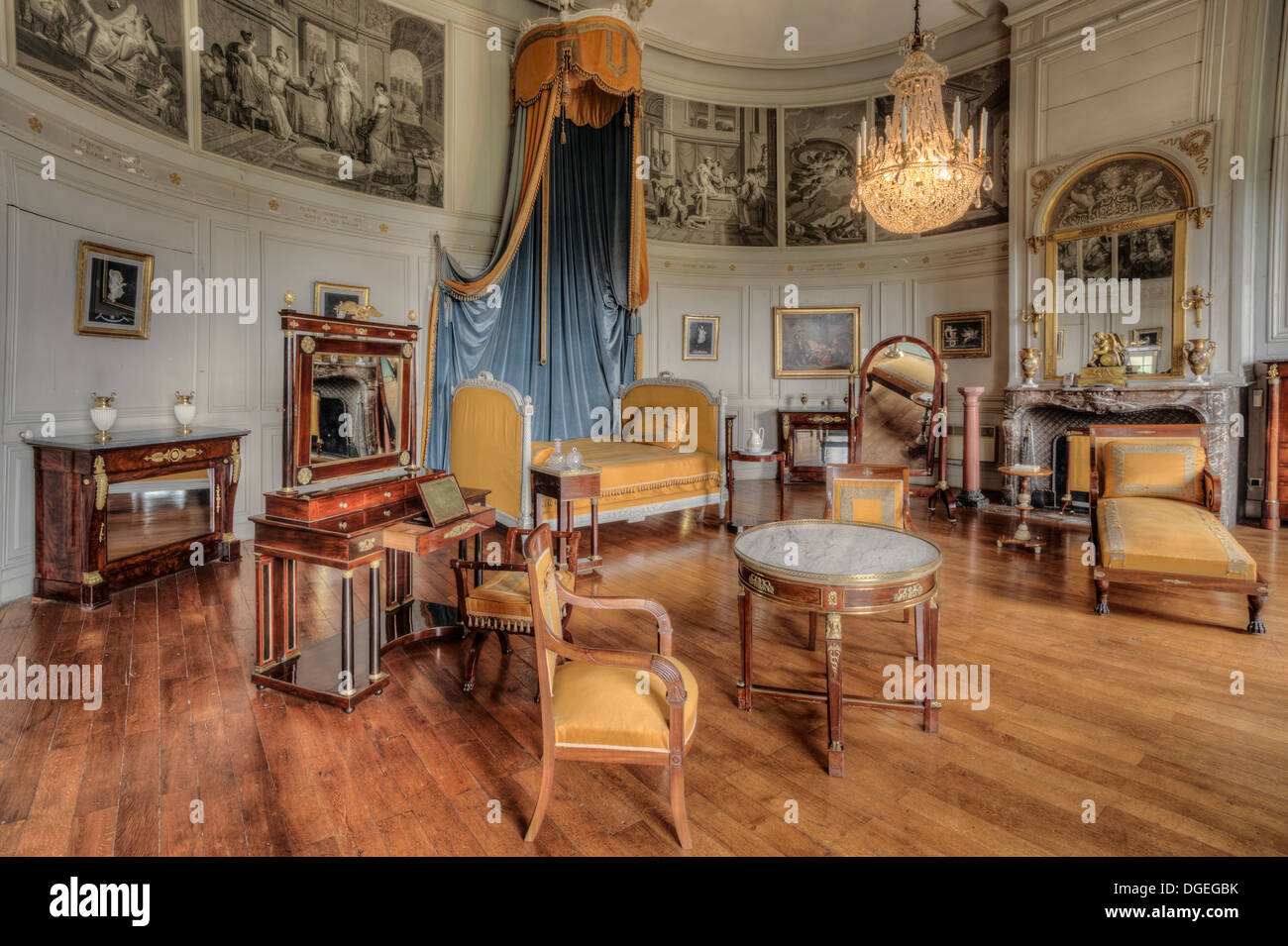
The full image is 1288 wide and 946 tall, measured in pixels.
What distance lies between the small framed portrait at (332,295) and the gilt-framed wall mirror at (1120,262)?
8032mm

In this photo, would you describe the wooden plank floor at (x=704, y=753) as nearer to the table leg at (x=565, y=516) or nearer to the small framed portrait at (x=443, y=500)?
the small framed portrait at (x=443, y=500)

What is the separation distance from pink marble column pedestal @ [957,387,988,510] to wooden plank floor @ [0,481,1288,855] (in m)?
4.06

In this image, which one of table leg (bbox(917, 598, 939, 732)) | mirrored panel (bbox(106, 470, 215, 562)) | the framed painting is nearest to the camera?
table leg (bbox(917, 598, 939, 732))

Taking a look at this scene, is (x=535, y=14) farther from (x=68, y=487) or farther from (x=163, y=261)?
(x=68, y=487)

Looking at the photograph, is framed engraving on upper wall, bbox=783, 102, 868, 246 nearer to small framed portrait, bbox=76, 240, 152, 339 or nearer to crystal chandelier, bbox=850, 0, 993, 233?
crystal chandelier, bbox=850, 0, 993, 233

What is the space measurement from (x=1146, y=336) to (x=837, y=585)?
7058 mm

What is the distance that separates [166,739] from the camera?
2752 mm

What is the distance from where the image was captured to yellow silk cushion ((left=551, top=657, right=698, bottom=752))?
6.76 ft

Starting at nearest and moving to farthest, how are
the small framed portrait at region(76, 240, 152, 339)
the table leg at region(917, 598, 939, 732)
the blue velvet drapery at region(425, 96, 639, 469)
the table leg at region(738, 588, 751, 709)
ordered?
the table leg at region(917, 598, 939, 732), the table leg at region(738, 588, 751, 709), the small framed portrait at region(76, 240, 152, 339), the blue velvet drapery at region(425, 96, 639, 469)

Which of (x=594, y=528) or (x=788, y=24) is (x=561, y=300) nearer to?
(x=594, y=528)

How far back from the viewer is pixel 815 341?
34.3 ft

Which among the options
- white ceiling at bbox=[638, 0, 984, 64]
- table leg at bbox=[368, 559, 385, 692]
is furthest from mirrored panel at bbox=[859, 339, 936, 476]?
table leg at bbox=[368, 559, 385, 692]

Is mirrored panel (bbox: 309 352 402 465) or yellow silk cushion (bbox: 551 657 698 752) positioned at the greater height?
mirrored panel (bbox: 309 352 402 465)

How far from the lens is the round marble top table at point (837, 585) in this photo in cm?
260
